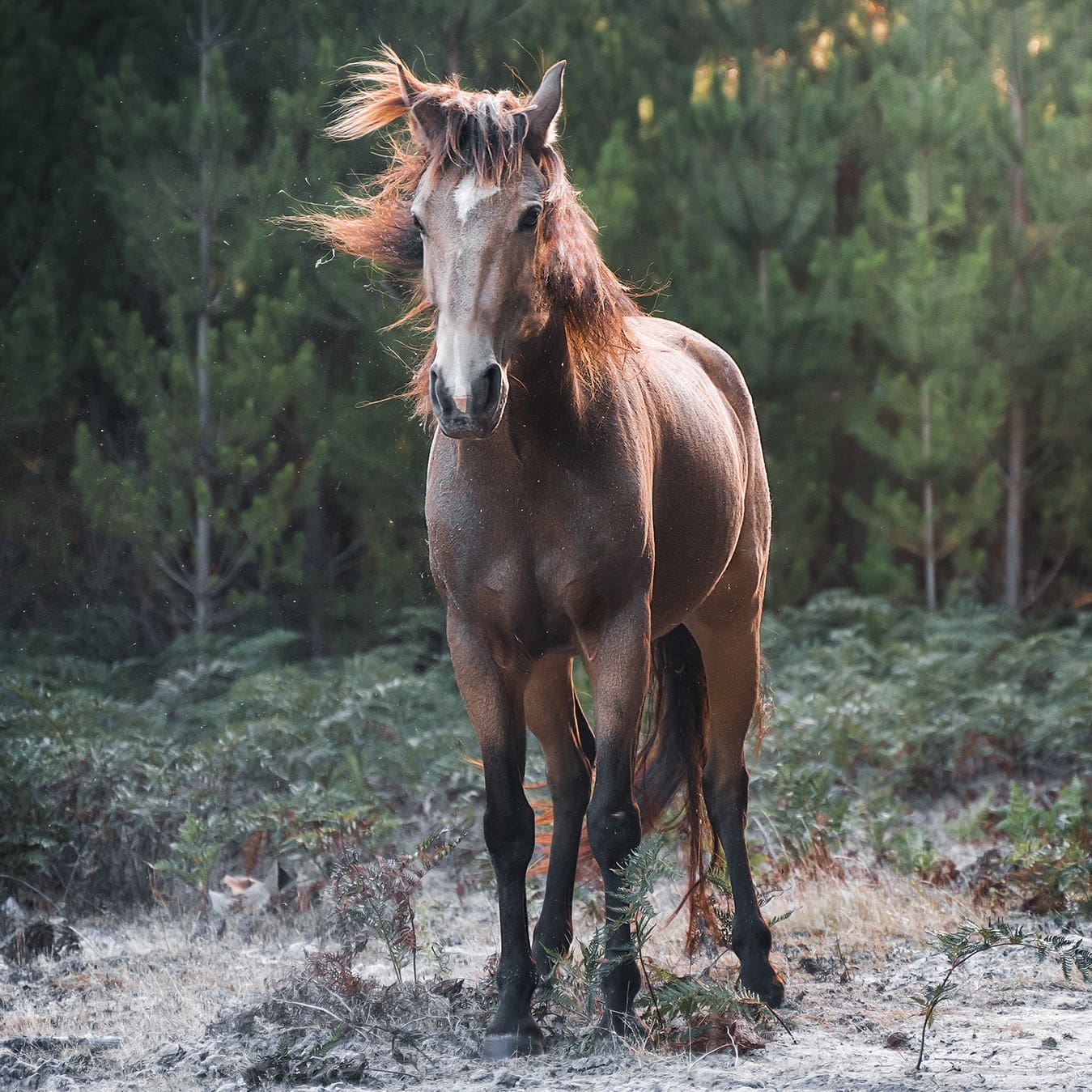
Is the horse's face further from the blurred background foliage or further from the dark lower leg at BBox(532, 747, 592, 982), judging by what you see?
the blurred background foliage

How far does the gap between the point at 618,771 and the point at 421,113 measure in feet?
5.39

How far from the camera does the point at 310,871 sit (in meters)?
5.54

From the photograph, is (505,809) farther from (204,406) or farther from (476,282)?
(204,406)

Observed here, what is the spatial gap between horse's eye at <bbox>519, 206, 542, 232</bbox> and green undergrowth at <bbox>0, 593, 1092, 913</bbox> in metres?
2.07

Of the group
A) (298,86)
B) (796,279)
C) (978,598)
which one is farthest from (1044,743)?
(298,86)

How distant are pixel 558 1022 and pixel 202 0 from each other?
8644mm

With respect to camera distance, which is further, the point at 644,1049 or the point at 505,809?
the point at 505,809

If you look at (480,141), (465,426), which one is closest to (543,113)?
(480,141)

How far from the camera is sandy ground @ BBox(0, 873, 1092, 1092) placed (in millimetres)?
3123

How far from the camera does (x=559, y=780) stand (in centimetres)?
402

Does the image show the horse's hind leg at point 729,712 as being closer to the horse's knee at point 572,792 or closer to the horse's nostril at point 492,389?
the horse's knee at point 572,792

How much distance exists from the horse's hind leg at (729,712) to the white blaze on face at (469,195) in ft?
6.32

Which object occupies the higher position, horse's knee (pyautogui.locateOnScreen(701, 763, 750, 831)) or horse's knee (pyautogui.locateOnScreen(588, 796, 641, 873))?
horse's knee (pyautogui.locateOnScreen(588, 796, 641, 873))

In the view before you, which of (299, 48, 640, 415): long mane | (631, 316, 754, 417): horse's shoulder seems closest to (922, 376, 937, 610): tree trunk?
(631, 316, 754, 417): horse's shoulder
